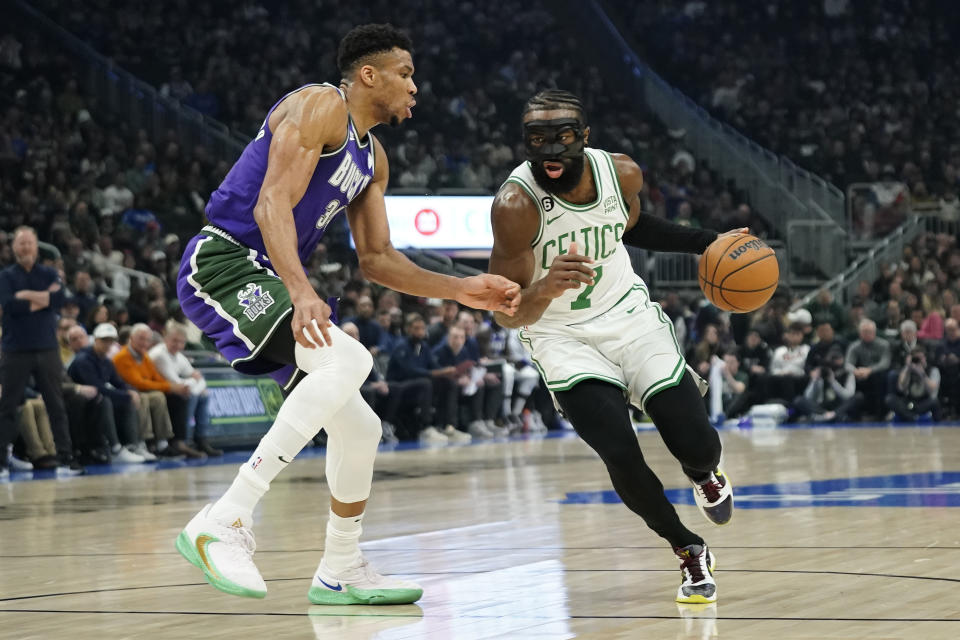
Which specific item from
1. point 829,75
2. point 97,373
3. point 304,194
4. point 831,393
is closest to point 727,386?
point 831,393

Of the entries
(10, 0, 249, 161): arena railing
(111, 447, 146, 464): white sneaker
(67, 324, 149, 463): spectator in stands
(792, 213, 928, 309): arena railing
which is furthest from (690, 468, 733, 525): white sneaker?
(792, 213, 928, 309): arena railing

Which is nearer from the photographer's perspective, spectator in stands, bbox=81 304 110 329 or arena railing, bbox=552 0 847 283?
spectator in stands, bbox=81 304 110 329

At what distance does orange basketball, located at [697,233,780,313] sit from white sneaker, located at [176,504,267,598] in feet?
7.43

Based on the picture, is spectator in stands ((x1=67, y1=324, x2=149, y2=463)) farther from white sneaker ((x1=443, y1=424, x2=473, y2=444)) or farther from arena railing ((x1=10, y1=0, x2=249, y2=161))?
arena railing ((x1=10, y1=0, x2=249, y2=161))

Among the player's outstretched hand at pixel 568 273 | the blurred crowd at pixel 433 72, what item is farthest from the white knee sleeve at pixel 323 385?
the blurred crowd at pixel 433 72

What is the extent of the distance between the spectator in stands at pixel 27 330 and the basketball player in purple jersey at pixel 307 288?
6.74 metres

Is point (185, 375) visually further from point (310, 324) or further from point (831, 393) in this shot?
point (310, 324)

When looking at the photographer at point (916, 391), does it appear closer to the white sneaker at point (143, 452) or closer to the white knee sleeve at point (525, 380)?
the white knee sleeve at point (525, 380)

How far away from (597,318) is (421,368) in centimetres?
1091

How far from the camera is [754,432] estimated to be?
53.7ft

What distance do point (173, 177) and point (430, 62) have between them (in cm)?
886

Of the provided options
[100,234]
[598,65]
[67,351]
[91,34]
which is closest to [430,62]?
[598,65]

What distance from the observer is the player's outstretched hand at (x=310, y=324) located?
14.4ft

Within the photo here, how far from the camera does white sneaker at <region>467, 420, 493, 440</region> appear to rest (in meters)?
17.0
